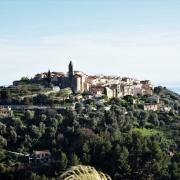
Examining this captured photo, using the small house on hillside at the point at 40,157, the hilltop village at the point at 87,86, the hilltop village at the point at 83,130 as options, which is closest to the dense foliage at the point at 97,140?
the hilltop village at the point at 83,130

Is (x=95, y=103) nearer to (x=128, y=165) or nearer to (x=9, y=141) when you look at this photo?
(x=9, y=141)

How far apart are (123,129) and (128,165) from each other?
1070cm

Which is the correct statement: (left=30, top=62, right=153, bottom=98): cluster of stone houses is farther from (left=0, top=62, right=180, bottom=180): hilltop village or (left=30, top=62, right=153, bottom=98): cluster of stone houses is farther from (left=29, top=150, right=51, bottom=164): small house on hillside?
(left=29, top=150, right=51, bottom=164): small house on hillside

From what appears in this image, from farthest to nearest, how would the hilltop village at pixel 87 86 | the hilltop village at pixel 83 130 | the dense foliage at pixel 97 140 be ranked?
the hilltop village at pixel 87 86, the hilltop village at pixel 83 130, the dense foliage at pixel 97 140

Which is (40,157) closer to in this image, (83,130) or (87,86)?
(83,130)

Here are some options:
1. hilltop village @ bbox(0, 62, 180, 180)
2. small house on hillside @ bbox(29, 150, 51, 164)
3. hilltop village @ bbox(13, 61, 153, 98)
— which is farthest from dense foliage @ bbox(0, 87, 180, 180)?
hilltop village @ bbox(13, 61, 153, 98)

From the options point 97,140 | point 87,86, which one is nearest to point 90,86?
point 87,86

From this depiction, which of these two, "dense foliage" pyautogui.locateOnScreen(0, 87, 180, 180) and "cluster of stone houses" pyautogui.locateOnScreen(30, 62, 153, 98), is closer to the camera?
"dense foliage" pyautogui.locateOnScreen(0, 87, 180, 180)

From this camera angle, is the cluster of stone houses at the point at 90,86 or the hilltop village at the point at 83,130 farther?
the cluster of stone houses at the point at 90,86

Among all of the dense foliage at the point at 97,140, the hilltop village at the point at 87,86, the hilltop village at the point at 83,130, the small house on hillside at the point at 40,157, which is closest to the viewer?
the dense foliage at the point at 97,140

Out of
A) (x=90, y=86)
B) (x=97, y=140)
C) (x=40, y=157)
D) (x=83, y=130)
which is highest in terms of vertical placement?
(x=90, y=86)

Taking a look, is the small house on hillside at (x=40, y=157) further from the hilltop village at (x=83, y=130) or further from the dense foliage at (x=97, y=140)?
the dense foliage at (x=97, y=140)

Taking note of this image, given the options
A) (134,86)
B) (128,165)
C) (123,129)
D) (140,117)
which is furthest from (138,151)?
(134,86)

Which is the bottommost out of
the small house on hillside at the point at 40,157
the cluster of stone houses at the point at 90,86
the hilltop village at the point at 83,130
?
the small house on hillside at the point at 40,157
